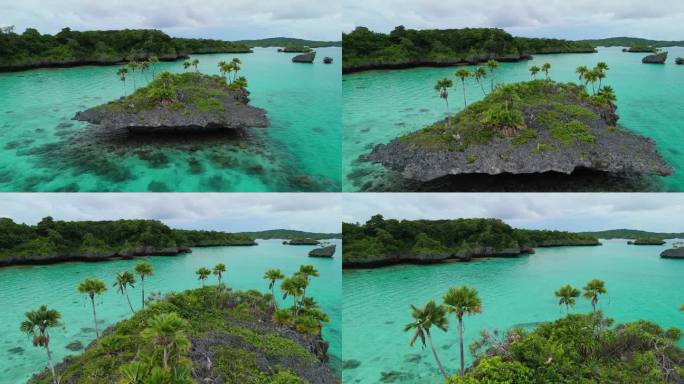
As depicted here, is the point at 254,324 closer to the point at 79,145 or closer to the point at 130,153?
the point at 130,153

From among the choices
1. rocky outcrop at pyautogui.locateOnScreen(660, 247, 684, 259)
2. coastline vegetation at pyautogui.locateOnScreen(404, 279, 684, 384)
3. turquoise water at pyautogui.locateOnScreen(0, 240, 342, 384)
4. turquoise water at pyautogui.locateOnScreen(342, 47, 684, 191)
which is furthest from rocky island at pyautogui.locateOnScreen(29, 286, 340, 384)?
rocky outcrop at pyautogui.locateOnScreen(660, 247, 684, 259)

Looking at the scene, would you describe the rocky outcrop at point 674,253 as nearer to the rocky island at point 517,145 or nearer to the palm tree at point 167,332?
the rocky island at point 517,145

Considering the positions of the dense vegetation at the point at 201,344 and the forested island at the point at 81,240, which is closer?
the dense vegetation at the point at 201,344

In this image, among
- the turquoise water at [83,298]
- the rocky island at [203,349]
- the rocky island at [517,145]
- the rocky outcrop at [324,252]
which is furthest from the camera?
the rocky outcrop at [324,252]

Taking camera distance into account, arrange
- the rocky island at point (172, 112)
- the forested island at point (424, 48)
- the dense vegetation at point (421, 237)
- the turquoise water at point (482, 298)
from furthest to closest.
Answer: the forested island at point (424, 48) → the dense vegetation at point (421, 237) → the rocky island at point (172, 112) → the turquoise water at point (482, 298)

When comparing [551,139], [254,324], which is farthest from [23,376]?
[551,139]

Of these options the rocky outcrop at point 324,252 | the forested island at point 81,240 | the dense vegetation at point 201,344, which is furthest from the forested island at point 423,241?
the forested island at point 81,240

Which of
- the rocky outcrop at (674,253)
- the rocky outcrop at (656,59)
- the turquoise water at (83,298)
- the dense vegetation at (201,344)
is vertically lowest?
the rocky outcrop at (674,253)
